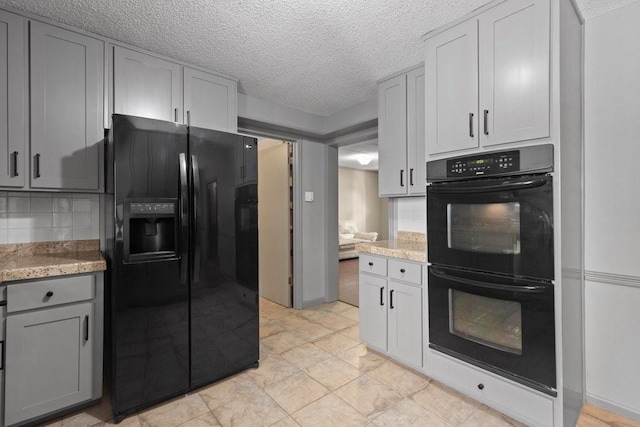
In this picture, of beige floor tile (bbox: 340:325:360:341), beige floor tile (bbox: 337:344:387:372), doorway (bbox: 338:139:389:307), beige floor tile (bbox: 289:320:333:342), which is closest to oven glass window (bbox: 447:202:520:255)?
beige floor tile (bbox: 337:344:387:372)

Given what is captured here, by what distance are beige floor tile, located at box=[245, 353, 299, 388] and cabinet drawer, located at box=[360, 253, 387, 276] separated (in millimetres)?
1013

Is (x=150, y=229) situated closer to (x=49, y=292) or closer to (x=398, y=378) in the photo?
(x=49, y=292)

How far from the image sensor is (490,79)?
6.00 feet

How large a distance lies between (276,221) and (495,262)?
113 inches

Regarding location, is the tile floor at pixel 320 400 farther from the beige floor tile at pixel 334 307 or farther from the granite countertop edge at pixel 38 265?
the beige floor tile at pixel 334 307

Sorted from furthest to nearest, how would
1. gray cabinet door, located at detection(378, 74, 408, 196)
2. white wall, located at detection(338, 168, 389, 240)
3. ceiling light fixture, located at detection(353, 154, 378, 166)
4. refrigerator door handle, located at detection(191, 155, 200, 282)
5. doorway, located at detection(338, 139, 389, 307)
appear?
white wall, located at detection(338, 168, 389, 240) < doorway, located at detection(338, 139, 389, 307) < ceiling light fixture, located at detection(353, 154, 378, 166) < gray cabinet door, located at detection(378, 74, 408, 196) < refrigerator door handle, located at detection(191, 155, 200, 282)

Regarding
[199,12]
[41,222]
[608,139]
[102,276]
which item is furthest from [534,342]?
[41,222]

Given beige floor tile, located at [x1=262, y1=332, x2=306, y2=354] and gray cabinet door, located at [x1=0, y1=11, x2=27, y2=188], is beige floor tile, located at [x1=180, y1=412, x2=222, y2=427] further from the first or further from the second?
gray cabinet door, located at [x1=0, y1=11, x2=27, y2=188]

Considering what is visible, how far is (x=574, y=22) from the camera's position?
186 centimetres

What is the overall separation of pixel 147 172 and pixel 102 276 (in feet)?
2.45

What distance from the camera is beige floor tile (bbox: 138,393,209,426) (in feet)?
6.03

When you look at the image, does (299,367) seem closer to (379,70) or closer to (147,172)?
(147,172)

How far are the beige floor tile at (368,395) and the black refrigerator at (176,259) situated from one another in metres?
0.80

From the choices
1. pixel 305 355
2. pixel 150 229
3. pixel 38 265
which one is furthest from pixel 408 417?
pixel 38 265
